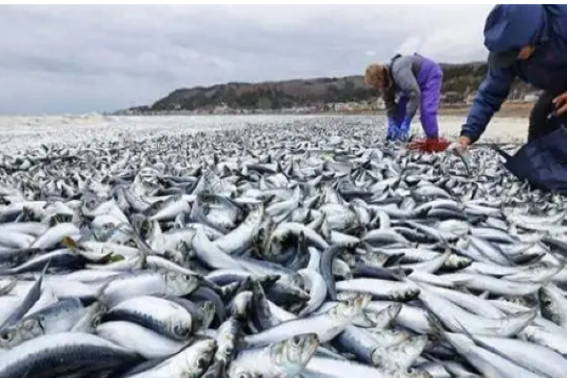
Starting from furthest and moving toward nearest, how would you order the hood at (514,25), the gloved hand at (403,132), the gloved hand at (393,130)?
the gloved hand at (393,130)
the gloved hand at (403,132)
the hood at (514,25)

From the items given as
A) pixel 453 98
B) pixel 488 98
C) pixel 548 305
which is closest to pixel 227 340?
pixel 548 305

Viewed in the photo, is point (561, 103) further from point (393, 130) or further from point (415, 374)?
point (393, 130)

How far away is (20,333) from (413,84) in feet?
30.0

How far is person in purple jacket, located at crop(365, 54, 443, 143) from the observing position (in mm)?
10312

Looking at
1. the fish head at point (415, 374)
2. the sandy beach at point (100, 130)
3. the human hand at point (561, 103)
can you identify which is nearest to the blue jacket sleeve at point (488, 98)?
the human hand at point (561, 103)

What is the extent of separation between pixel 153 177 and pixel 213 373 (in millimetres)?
4518

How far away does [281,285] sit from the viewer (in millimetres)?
2766

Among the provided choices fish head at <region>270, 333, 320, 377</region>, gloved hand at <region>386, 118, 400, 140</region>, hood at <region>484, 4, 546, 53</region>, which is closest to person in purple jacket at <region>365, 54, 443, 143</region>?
gloved hand at <region>386, 118, 400, 140</region>

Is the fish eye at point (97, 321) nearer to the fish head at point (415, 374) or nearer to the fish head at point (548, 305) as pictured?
the fish head at point (415, 374)

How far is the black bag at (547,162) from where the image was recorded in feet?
19.7

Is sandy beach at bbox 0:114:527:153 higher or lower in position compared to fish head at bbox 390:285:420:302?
lower

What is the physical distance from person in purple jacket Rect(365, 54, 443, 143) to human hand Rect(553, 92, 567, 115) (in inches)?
156

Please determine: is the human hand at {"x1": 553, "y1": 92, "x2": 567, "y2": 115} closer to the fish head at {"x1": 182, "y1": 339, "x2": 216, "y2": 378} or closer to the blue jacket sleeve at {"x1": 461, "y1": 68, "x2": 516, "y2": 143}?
the blue jacket sleeve at {"x1": 461, "y1": 68, "x2": 516, "y2": 143}

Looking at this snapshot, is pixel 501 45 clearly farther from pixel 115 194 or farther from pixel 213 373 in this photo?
pixel 213 373
